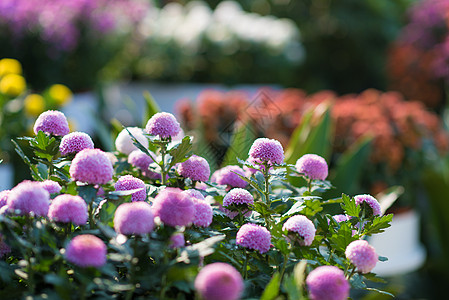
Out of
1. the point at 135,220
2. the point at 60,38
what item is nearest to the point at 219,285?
the point at 135,220

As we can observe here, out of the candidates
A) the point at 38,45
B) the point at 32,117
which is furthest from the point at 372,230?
the point at 38,45

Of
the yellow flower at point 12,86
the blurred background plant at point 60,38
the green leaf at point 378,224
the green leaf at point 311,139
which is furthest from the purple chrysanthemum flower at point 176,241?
the blurred background plant at point 60,38

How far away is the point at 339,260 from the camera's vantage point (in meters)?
0.58

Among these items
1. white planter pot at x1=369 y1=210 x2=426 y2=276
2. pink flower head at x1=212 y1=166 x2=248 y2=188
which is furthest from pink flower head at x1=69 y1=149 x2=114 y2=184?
white planter pot at x1=369 y1=210 x2=426 y2=276

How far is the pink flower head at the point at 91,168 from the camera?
1.64 feet

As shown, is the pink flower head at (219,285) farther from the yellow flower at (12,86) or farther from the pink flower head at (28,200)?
the yellow flower at (12,86)

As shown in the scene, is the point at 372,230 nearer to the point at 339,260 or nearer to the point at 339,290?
the point at 339,260

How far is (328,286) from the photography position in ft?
1.50

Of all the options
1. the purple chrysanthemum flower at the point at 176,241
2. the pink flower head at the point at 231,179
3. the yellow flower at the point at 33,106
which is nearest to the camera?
the purple chrysanthemum flower at the point at 176,241

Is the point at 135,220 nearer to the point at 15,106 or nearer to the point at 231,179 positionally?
the point at 231,179

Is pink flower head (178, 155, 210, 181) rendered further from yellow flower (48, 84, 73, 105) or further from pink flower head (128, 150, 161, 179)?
yellow flower (48, 84, 73, 105)

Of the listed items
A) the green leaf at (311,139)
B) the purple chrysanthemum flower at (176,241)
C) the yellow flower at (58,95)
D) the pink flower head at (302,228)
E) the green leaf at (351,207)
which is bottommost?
the purple chrysanthemum flower at (176,241)

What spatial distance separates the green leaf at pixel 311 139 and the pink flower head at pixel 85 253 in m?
0.82

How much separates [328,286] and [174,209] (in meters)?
0.15
